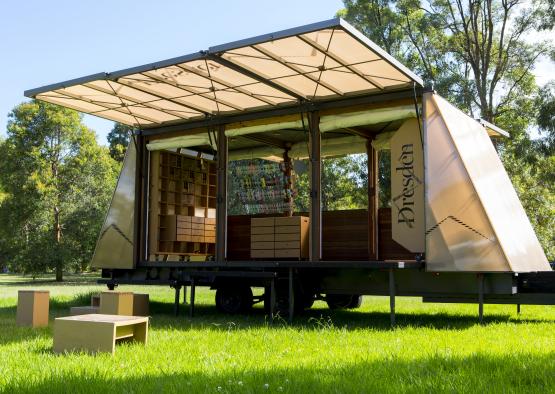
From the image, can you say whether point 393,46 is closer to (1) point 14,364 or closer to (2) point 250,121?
(2) point 250,121

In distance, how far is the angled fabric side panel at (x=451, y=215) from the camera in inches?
342

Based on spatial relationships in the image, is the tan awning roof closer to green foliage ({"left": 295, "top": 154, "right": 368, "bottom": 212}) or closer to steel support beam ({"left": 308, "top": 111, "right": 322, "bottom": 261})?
steel support beam ({"left": 308, "top": 111, "right": 322, "bottom": 261})

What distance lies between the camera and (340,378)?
187 inches

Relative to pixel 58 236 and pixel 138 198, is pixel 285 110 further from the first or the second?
pixel 58 236

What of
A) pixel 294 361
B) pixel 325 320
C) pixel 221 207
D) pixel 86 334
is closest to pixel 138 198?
pixel 221 207

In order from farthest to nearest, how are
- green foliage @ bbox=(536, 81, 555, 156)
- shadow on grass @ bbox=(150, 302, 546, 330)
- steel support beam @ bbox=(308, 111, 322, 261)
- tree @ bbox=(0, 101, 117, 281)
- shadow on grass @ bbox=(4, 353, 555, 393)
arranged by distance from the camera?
tree @ bbox=(0, 101, 117, 281) → green foliage @ bbox=(536, 81, 555, 156) → steel support beam @ bbox=(308, 111, 322, 261) → shadow on grass @ bbox=(150, 302, 546, 330) → shadow on grass @ bbox=(4, 353, 555, 393)

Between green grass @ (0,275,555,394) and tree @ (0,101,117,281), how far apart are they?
22.3 meters

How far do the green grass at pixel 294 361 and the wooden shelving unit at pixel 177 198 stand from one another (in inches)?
137

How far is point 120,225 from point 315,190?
14.6 ft

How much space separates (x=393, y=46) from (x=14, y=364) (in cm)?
2242

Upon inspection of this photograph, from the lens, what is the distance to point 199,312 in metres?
11.8

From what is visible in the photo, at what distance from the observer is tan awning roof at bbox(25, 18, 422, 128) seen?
8008 millimetres

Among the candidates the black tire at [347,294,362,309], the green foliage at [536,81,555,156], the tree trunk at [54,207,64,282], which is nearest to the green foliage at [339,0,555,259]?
the green foliage at [536,81,555,156]

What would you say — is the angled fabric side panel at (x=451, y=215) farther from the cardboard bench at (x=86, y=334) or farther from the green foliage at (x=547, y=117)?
the green foliage at (x=547, y=117)
